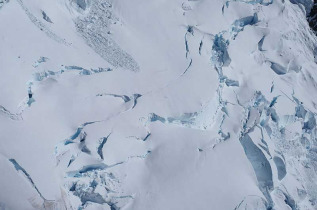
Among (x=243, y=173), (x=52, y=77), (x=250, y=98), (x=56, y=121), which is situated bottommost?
(x=243, y=173)

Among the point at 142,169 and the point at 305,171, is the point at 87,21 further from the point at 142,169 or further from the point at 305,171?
the point at 305,171

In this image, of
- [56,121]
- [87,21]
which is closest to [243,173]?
[56,121]

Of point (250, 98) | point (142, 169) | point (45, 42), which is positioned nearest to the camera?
point (142, 169)

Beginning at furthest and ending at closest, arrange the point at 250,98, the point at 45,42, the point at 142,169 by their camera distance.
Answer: the point at 250,98 → the point at 45,42 → the point at 142,169

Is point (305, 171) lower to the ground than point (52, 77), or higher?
lower

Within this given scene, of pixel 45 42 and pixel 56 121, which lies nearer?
pixel 56 121

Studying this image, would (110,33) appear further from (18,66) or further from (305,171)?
(305,171)
